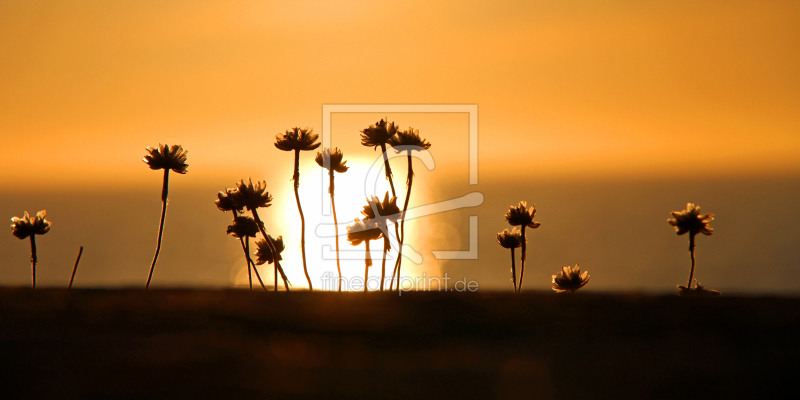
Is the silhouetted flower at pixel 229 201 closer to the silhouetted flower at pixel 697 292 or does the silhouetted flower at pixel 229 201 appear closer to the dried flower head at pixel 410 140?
the dried flower head at pixel 410 140

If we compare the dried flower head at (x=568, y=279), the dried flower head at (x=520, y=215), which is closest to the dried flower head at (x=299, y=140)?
the dried flower head at (x=520, y=215)

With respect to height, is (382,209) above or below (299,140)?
below

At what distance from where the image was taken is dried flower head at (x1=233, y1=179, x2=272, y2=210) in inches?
245

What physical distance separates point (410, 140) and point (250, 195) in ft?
6.65

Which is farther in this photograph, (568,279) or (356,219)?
(568,279)

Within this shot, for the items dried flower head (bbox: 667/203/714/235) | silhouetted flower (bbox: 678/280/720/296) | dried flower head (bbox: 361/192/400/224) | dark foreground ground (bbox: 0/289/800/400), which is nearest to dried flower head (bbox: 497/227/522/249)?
dried flower head (bbox: 361/192/400/224)

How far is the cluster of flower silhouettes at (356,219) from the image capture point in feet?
20.2

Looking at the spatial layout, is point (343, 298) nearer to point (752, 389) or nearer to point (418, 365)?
point (418, 365)

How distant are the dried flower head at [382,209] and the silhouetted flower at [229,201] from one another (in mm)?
1491

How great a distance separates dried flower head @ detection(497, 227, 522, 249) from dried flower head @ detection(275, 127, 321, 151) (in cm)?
275

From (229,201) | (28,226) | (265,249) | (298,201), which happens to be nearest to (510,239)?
(298,201)

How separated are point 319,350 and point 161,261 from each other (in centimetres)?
644

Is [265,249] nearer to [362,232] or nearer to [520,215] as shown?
[362,232]

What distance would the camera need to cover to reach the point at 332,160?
703 centimetres
